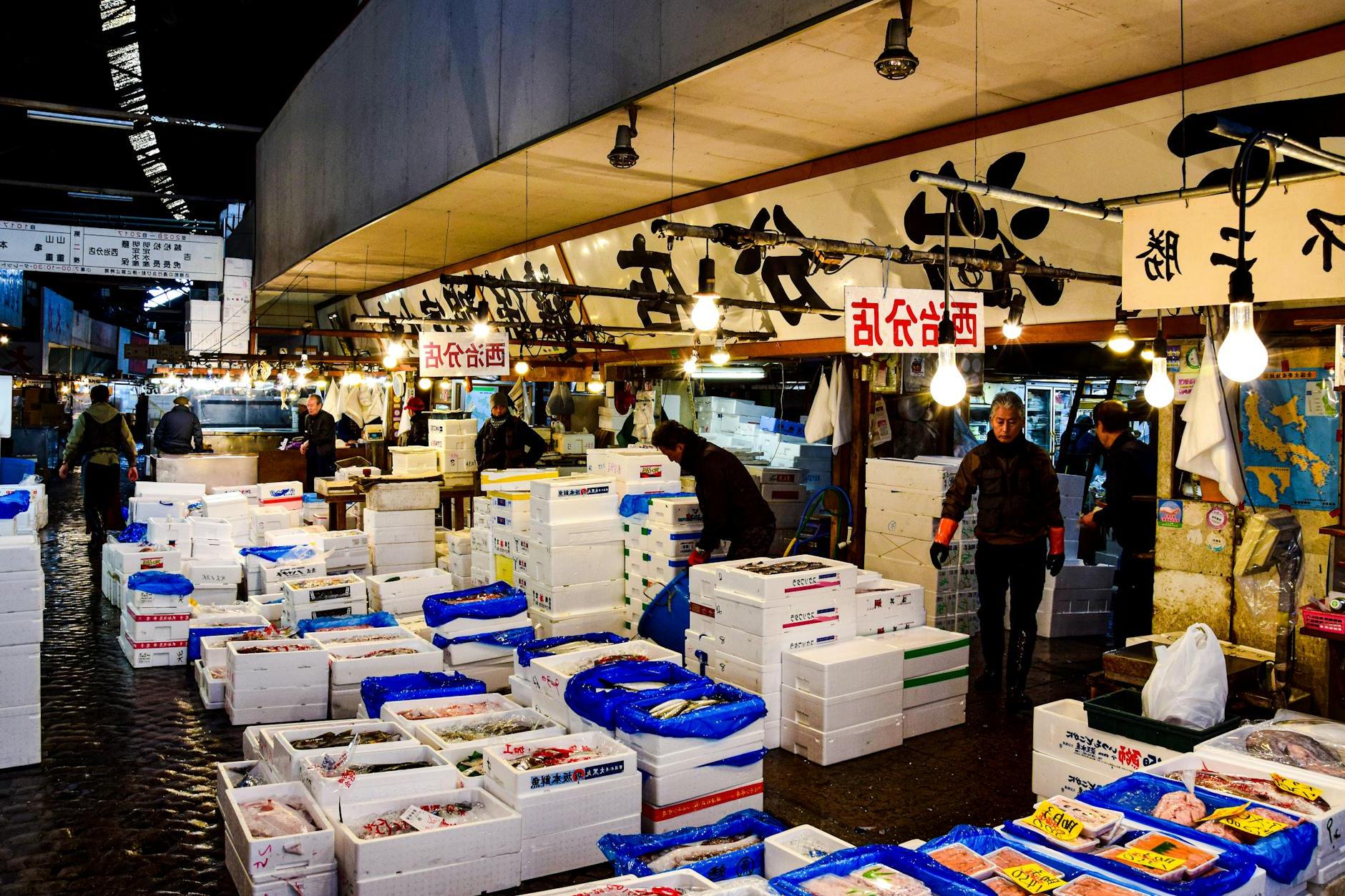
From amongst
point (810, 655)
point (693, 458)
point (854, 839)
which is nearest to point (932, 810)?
point (854, 839)

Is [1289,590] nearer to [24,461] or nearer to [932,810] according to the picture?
[932,810]

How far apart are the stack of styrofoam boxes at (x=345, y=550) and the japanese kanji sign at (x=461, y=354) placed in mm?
2203

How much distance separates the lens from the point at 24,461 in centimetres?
1339

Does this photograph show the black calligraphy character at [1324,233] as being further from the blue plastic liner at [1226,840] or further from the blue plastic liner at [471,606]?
the blue plastic liner at [471,606]

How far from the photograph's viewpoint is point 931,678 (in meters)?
6.36

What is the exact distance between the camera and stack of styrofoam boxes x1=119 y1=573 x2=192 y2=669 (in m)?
7.75

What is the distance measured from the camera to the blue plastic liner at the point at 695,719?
4.66 metres

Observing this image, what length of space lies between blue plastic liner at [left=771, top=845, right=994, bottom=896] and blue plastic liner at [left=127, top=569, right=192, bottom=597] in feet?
21.5

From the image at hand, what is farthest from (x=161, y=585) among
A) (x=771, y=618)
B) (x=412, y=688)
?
(x=771, y=618)

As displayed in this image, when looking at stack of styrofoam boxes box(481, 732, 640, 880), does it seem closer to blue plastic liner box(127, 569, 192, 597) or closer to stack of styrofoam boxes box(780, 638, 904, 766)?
stack of styrofoam boxes box(780, 638, 904, 766)

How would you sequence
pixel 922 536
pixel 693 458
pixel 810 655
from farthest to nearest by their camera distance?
pixel 922 536 → pixel 693 458 → pixel 810 655

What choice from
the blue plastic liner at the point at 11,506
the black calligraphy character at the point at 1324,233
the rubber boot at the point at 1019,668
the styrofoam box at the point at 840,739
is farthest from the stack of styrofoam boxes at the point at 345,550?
the black calligraphy character at the point at 1324,233

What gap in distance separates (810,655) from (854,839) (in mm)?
1293

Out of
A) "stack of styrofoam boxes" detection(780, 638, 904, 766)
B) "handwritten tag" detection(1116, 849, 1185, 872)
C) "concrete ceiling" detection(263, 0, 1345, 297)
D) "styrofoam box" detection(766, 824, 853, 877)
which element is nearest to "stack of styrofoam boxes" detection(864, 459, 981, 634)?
"stack of styrofoam boxes" detection(780, 638, 904, 766)
